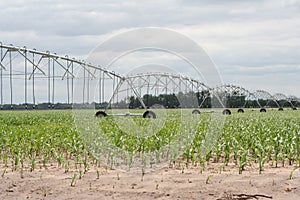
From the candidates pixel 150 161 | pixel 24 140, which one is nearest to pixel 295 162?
pixel 150 161

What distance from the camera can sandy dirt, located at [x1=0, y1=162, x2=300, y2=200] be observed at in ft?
23.5

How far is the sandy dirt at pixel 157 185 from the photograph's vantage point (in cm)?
716

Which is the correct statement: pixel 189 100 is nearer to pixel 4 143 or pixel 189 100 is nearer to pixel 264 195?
pixel 4 143

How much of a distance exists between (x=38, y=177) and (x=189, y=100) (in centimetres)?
4999

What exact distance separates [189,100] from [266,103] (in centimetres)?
4228

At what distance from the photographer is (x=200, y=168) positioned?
916cm

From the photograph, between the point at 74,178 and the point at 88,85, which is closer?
the point at 74,178

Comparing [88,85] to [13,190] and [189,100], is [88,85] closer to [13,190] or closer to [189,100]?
[189,100]

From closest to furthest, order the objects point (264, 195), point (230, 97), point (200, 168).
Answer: point (264, 195), point (200, 168), point (230, 97)

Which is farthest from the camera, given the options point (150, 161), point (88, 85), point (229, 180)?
point (88, 85)

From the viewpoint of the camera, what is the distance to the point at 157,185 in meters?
7.56

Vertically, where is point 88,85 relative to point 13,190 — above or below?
above

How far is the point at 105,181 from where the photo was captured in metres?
8.01

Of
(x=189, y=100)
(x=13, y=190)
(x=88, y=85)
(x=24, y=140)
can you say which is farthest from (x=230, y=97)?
(x=13, y=190)
